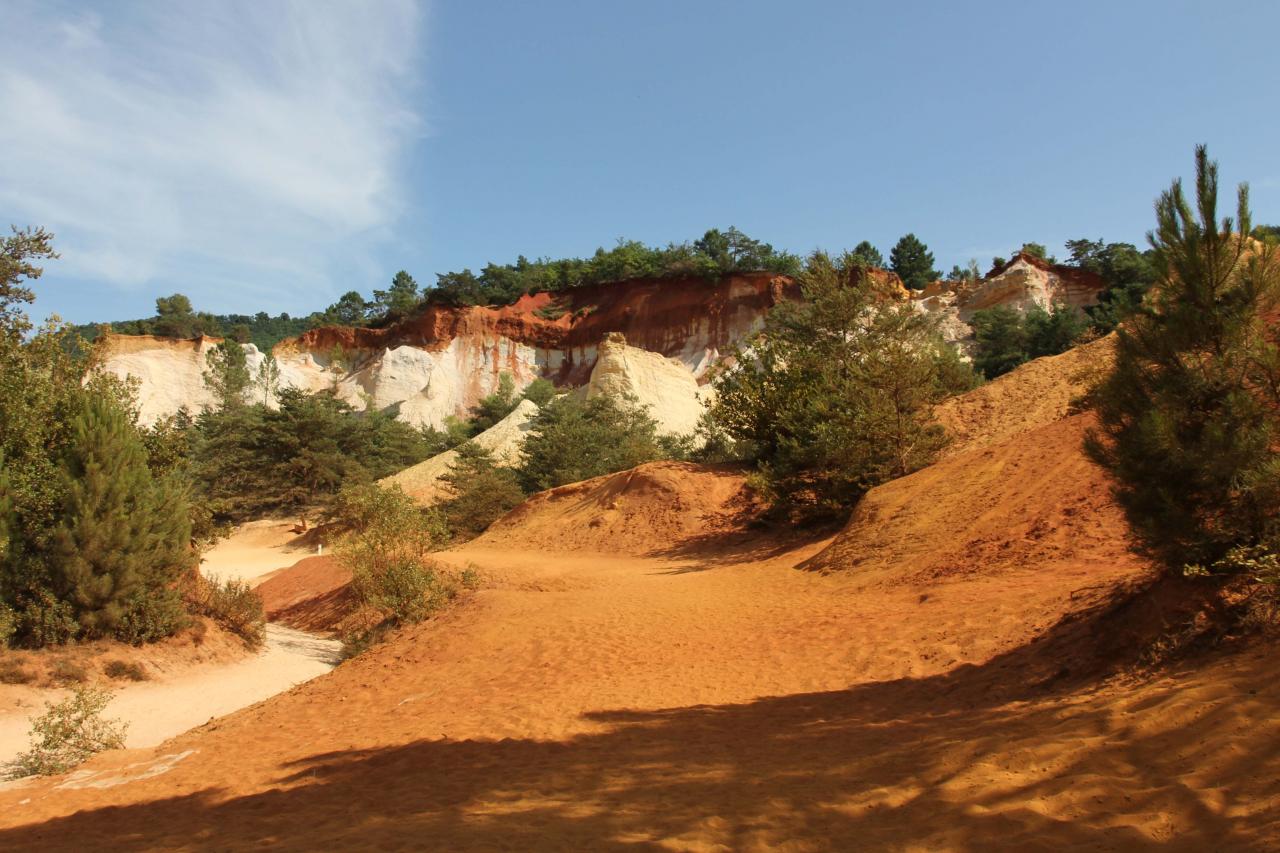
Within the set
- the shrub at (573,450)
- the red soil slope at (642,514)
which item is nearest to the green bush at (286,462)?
the shrub at (573,450)

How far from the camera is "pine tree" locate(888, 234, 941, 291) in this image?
73.9 metres

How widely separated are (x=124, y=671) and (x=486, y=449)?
2619cm

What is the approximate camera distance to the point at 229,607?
14.8 m

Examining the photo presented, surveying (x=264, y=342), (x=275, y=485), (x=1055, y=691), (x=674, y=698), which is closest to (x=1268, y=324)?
(x=1055, y=691)

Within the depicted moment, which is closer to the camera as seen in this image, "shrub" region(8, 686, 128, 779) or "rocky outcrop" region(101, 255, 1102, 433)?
"shrub" region(8, 686, 128, 779)

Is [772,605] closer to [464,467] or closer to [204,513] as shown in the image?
[204,513]

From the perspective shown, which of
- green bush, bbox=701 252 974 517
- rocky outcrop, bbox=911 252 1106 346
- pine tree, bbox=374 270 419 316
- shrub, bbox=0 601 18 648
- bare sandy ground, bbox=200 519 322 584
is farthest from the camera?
pine tree, bbox=374 270 419 316

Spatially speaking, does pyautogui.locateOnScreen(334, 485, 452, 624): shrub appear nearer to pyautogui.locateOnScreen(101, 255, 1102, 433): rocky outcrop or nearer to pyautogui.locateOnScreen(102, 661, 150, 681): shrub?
pyautogui.locateOnScreen(102, 661, 150, 681): shrub

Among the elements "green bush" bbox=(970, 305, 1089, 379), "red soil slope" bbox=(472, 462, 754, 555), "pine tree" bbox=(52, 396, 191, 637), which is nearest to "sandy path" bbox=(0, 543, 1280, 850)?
"pine tree" bbox=(52, 396, 191, 637)

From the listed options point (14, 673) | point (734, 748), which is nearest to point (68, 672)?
point (14, 673)

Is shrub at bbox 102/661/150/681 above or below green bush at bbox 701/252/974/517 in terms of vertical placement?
below

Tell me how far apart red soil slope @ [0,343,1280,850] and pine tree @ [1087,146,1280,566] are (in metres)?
1.14

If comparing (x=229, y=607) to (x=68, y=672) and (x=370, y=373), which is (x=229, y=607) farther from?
(x=370, y=373)

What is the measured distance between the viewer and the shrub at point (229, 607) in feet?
47.8
